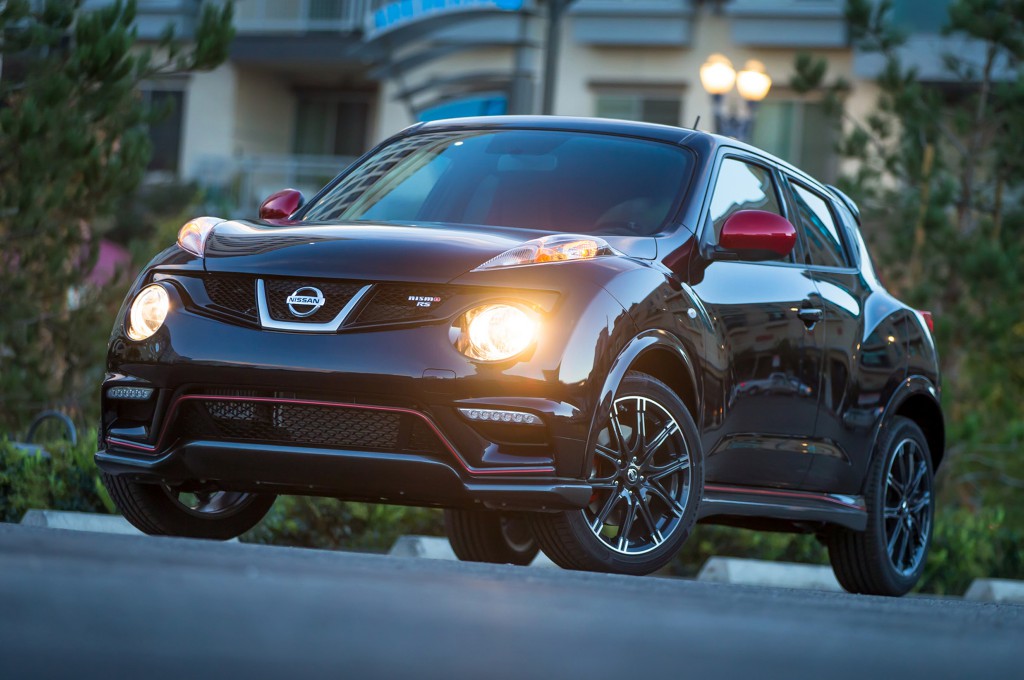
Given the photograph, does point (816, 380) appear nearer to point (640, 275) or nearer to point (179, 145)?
point (640, 275)

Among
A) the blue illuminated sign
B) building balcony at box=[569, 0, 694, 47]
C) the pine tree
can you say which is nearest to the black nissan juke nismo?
the pine tree

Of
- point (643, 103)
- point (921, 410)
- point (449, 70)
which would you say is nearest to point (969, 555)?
point (921, 410)

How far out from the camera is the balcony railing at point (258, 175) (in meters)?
32.2

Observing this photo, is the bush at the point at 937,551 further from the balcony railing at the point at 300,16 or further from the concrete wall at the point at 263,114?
the concrete wall at the point at 263,114

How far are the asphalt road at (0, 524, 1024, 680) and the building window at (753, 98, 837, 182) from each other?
80.3 ft

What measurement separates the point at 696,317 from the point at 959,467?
9982mm

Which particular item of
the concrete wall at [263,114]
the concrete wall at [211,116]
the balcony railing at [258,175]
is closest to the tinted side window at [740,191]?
the balcony railing at [258,175]

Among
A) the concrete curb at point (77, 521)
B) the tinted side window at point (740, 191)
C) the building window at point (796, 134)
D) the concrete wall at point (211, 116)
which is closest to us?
the tinted side window at point (740, 191)

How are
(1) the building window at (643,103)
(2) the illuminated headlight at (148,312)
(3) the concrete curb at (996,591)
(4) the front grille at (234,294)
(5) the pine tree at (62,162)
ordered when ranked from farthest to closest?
1. (1) the building window at (643,103)
2. (5) the pine tree at (62,162)
3. (3) the concrete curb at (996,591)
4. (2) the illuminated headlight at (148,312)
5. (4) the front grille at (234,294)

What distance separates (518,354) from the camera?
573cm

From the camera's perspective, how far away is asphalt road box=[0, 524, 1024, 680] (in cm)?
330

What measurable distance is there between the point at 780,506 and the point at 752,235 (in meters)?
1.06

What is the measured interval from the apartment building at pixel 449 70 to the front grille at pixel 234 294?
15.2 m

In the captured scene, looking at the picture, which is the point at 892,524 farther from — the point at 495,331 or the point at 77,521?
the point at 77,521
